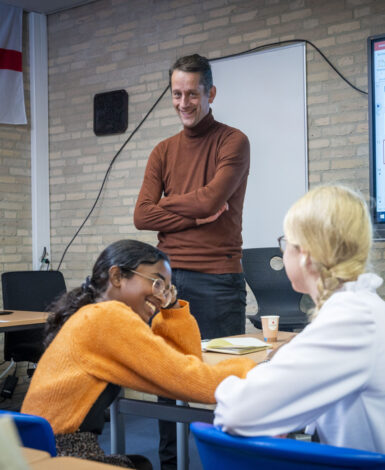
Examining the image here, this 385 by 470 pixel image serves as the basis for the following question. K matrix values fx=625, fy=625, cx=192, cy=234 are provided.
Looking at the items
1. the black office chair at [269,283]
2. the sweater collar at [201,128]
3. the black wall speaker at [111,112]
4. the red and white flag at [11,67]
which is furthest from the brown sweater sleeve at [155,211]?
the red and white flag at [11,67]

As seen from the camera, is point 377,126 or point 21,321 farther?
point 377,126

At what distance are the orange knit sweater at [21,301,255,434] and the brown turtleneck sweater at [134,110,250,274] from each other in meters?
1.17

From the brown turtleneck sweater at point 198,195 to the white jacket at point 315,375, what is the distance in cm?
163

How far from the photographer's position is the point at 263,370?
113cm

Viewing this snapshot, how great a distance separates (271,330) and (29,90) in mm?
4129

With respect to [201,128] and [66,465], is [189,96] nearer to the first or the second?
[201,128]

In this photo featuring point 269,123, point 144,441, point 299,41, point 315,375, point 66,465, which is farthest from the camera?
point 269,123

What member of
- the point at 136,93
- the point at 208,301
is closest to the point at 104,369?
the point at 208,301

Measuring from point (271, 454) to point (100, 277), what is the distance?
3.30ft

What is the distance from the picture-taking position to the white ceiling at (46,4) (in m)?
5.54

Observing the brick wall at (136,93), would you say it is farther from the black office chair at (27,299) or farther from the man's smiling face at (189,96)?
the man's smiling face at (189,96)

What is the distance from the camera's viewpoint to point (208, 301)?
2.74 meters


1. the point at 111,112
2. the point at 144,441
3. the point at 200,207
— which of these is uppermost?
the point at 111,112

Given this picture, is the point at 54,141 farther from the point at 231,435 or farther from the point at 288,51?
the point at 231,435
